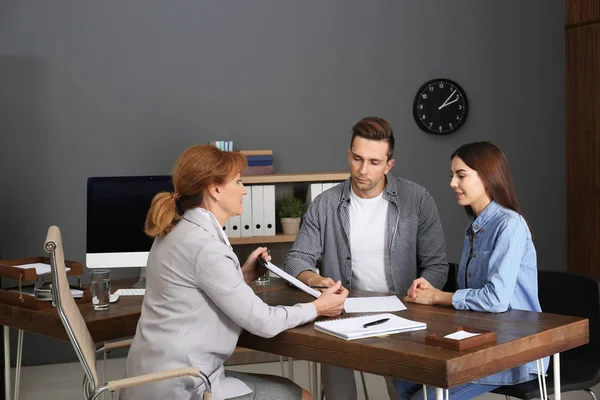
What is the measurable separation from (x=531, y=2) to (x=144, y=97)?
302 cm

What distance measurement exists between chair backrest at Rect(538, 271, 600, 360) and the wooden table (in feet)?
1.75

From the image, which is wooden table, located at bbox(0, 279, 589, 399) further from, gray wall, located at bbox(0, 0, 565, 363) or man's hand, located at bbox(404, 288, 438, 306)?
gray wall, located at bbox(0, 0, 565, 363)

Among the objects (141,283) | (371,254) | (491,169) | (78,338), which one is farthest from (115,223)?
(491,169)

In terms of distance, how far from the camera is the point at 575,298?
3.16 meters

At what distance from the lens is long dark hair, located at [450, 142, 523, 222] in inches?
112

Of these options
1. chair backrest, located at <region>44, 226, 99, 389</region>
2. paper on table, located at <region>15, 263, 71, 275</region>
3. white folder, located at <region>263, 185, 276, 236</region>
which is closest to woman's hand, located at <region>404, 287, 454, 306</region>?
chair backrest, located at <region>44, 226, 99, 389</region>

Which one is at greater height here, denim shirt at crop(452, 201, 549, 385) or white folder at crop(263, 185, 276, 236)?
white folder at crop(263, 185, 276, 236)

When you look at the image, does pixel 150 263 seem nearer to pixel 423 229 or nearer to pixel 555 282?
pixel 423 229

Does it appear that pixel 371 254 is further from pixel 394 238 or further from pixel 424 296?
pixel 424 296

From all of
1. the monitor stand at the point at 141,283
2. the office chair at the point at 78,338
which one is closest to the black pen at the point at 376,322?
the office chair at the point at 78,338

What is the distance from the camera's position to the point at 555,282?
3.24 metres

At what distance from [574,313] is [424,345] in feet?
3.67

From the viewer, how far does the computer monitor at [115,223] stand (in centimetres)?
372

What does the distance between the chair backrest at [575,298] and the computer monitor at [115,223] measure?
180 cm
